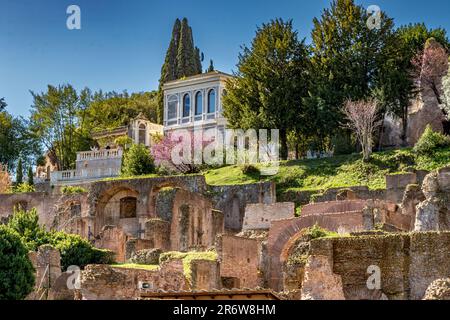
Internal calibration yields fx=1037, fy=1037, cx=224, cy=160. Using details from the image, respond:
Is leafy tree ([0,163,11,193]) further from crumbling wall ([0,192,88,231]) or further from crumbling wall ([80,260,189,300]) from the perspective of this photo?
crumbling wall ([80,260,189,300])

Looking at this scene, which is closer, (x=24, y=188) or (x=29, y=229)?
(x=29, y=229)

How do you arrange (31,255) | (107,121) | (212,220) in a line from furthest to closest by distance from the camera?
(107,121)
(212,220)
(31,255)

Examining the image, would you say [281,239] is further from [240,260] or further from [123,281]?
[123,281]

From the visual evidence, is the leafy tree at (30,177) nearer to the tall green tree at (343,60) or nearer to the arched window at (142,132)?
the arched window at (142,132)

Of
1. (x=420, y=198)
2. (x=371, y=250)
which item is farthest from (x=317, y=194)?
(x=371, y=250)

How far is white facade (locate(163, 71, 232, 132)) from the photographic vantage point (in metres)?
71.8

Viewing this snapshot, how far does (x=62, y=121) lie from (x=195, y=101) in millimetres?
9432

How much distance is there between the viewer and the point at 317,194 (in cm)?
5206

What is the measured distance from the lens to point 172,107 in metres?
74.8

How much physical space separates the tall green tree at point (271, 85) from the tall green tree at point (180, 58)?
15.8 metres

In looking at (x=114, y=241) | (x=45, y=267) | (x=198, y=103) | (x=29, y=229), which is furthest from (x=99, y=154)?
(x=45, y=267)

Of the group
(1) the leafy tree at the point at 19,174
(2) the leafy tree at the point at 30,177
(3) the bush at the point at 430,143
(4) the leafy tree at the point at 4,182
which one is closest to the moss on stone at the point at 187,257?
Result: (3) the bush at the point at 430,143

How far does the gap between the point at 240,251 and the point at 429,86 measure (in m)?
28.2
